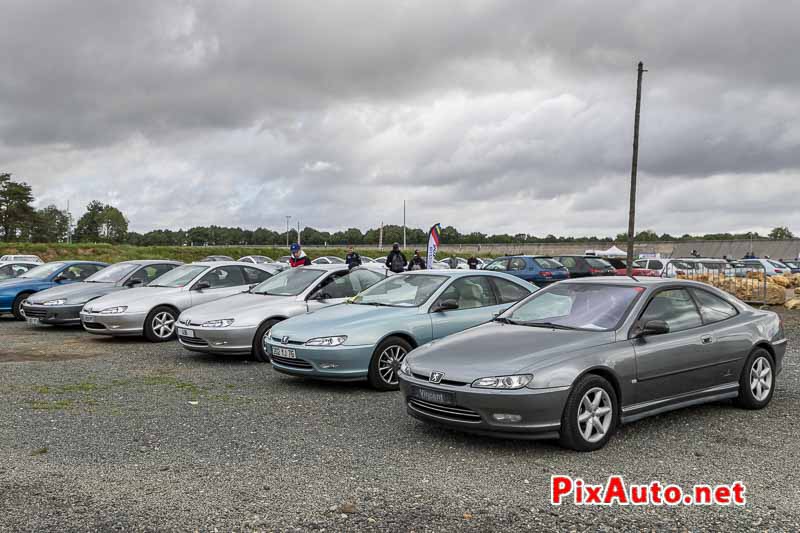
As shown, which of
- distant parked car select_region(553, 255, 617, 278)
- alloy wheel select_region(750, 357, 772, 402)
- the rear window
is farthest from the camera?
distant parked car select_region(553, 255, 617, 278)

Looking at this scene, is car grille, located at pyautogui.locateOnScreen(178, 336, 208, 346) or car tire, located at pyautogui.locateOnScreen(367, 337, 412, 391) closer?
car tire, located at pyautogui.locateOnScreen(367, 337, 412, 391)

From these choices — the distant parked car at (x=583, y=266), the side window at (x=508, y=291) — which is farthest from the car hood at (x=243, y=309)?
the distant parked car at (x=583, y=266)

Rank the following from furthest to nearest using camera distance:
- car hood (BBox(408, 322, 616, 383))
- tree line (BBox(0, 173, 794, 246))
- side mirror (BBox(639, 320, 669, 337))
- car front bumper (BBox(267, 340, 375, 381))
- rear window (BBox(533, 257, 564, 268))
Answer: tree line (BBox(0, 173, 794, 246)), rear window (BBox(533, 257, 564, 268)), car front bumper (BBox(267, 340, 375, 381)), side mirror (BBox(639, 320, 669, 337)), car hood (BBox(408, 322, 616, 383))

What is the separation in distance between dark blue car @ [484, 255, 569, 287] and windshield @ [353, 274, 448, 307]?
16513mm

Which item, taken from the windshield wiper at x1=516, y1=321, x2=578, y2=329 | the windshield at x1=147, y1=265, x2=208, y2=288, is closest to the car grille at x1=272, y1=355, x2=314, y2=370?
the windshield wiper at x1=516, y1=321, x2=578, y2=329

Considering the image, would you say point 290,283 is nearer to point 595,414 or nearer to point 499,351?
point 499,351

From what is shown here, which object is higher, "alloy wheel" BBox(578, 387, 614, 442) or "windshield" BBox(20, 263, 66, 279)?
"windshield" BBox(20, 263, 66, 279)

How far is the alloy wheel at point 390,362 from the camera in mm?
8016

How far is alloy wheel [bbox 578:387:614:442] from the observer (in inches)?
216

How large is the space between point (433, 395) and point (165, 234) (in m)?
106

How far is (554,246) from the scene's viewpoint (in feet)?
242

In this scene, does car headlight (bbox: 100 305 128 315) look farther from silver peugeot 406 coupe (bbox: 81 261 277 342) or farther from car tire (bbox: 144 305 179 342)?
car tire (bbox: 144 305 179 342)

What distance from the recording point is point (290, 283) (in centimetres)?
1110

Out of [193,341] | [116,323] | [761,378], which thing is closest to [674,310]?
[761,378]
